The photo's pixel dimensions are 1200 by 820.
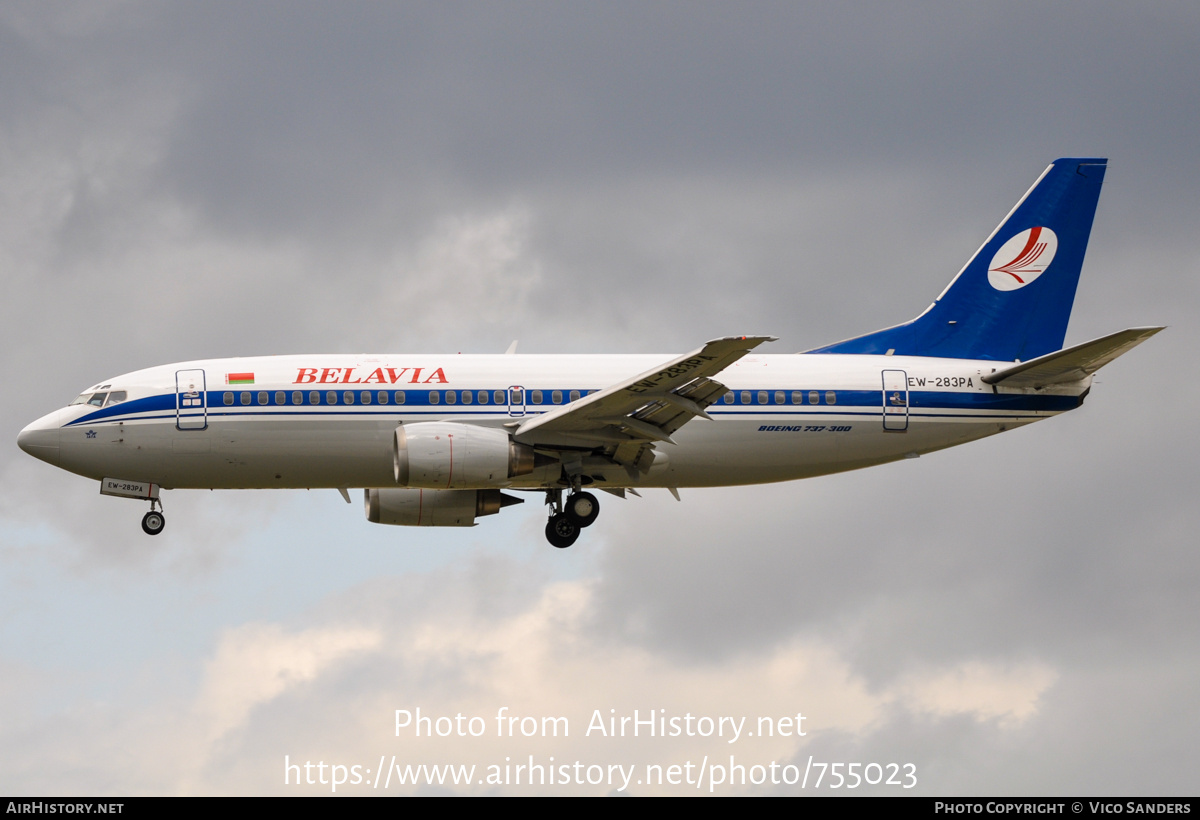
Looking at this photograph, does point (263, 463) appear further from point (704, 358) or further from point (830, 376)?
point (830, 376)

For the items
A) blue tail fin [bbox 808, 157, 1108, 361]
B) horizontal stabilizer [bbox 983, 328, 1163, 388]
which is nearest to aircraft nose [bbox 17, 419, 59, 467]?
blue tail fin [bbox 808, 157, 1108, 361]

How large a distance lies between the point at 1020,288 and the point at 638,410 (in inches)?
557

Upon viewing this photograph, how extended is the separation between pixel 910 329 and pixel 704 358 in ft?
37.0

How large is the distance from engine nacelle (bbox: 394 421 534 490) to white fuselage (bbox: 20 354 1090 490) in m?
0.84

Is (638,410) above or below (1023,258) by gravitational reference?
below

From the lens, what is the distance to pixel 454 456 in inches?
1416

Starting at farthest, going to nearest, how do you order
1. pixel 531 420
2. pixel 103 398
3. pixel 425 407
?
pixel 103 398, pixel 425 407, pixel 531 420

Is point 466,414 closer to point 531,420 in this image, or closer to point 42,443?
point 531,420

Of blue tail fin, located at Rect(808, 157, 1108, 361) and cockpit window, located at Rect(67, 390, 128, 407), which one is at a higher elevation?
blue tail fin, located at Rect(808, 157, 1108, 361)

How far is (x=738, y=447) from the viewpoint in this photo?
127 feet

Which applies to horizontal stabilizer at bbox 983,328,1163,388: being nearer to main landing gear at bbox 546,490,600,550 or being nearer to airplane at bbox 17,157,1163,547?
airplane at bbox 17,157,1163,547

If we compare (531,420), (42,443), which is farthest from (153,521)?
(531,420)

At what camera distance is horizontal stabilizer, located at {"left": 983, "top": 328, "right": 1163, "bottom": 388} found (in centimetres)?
3625

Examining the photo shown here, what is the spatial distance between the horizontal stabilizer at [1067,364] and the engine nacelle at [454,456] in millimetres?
13925
